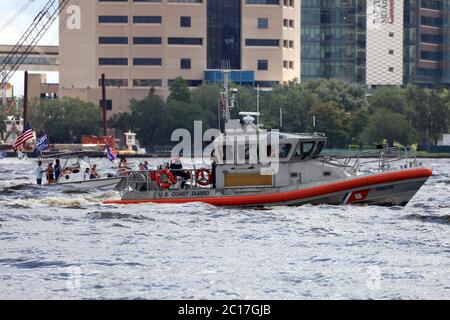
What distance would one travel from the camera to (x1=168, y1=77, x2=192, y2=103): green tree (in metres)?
190

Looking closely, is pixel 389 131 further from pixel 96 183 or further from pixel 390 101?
pixel 96 183

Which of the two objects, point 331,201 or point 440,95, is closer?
point 331,201

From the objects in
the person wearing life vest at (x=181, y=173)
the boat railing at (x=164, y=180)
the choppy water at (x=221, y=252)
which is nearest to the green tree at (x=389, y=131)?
the choppy water at (x=221, y=252)

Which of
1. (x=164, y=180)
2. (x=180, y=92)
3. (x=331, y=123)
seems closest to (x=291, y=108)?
(x=331, y=123)

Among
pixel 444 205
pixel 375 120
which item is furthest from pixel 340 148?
pixel 444 205

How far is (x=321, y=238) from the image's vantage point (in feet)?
130

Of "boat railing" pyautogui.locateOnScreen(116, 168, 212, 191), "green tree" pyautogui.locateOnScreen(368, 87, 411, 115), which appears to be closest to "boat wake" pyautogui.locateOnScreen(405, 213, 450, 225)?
"boat railing" pyautogui.locateOnScreen(116, 168, 212, 191)

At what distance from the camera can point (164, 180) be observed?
50.2m

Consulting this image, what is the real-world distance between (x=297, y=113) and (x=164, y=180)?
131 metres

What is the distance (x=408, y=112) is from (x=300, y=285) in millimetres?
154101

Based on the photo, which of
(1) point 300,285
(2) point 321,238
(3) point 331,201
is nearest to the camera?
(1) point 300,285

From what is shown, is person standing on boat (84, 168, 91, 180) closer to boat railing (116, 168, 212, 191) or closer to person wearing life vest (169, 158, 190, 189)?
boat railing (116, 168, 212, 191)

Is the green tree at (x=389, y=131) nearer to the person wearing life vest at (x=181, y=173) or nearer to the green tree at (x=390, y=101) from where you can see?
the green tree at (x=390, y=101)
